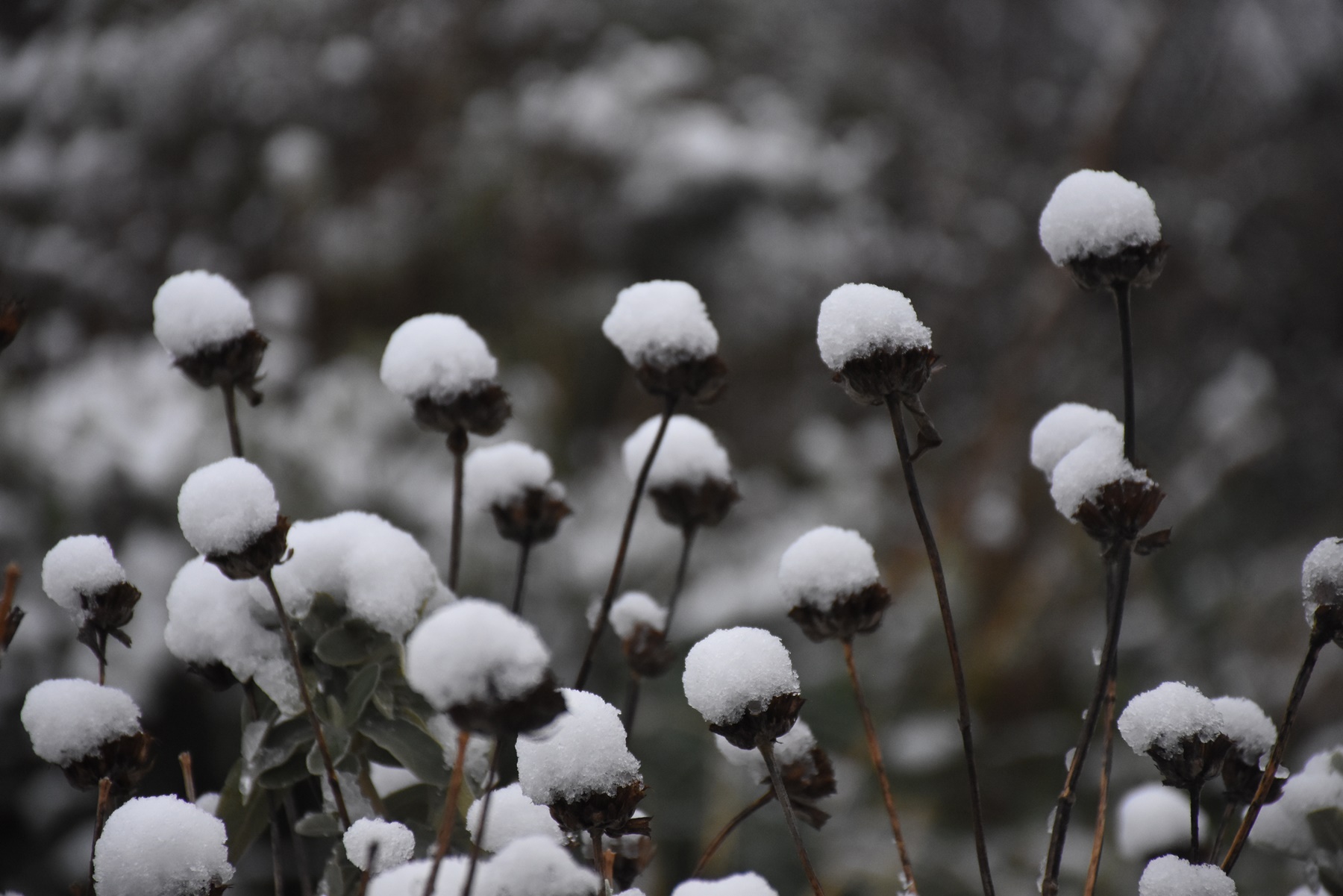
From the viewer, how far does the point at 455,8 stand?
11.7ft

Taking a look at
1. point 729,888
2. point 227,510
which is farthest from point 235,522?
point 729,888

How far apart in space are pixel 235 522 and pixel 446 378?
0.12m

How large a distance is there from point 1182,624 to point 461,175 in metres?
2.47

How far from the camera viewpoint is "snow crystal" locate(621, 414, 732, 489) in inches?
20.5

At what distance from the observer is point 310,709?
0.37 meters

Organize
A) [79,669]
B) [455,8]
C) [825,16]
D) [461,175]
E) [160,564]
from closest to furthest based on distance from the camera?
[79,669] → [160,564] → [461,175] → [455,8] → [825,16]

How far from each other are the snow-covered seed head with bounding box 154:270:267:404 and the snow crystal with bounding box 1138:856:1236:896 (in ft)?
1.33

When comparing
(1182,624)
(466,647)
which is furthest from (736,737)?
(1182,624)

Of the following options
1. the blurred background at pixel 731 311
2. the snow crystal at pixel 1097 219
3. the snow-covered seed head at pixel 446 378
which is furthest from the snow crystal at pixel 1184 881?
the blurred background at pixel 731 311

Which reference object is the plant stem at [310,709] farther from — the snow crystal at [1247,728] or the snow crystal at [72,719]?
the snow crystal at [1247,728]

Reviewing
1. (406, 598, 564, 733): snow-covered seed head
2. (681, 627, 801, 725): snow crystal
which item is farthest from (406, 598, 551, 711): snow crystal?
(681, 627, 801, 725): snow crystal

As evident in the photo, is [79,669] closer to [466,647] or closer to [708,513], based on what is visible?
[708,513]

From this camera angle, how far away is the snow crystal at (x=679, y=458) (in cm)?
52

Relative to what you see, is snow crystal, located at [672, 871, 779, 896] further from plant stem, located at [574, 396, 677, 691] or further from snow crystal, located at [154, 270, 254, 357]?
snow crystal, located at [154, 270, 254, 357]
